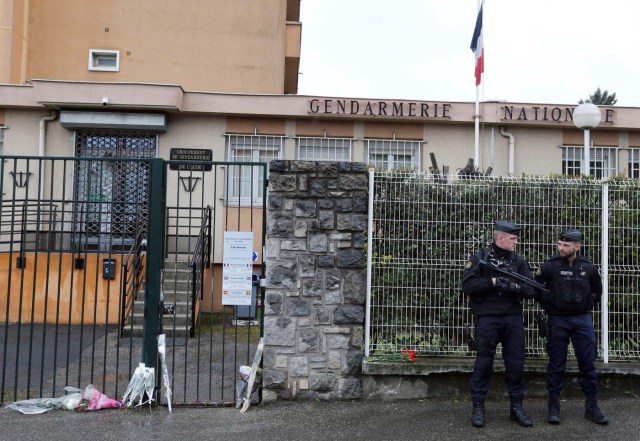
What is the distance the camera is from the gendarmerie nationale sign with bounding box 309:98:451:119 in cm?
1266

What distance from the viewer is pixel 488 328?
5.46m

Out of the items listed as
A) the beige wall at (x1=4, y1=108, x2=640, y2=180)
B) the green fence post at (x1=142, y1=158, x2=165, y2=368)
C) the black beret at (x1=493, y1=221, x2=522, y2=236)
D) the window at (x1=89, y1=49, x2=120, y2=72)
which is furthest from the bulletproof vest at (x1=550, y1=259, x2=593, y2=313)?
the window at (x1=89, y1=49, x2=120, y2=72)

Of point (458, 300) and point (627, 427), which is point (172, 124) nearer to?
point (458, 300)

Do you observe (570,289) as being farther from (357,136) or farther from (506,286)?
(357,136)

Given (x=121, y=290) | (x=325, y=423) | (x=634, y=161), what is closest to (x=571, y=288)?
(x=325, y=423)

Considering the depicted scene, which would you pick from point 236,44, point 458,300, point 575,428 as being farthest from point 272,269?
point 236,44

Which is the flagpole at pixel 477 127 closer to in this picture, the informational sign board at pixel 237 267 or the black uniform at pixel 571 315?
the black uniform at pixel 571 315

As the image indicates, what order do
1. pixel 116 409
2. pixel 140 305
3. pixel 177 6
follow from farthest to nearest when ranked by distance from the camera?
pixel 177 6
pixel 140 305
pixel 116 409

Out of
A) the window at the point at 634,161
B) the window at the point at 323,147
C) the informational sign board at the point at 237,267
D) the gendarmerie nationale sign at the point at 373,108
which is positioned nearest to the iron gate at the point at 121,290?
the informational sign board at the point at 237,267

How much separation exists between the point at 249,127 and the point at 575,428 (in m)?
9.18

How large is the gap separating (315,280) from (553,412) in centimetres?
256

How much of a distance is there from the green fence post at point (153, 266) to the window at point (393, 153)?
293 inches

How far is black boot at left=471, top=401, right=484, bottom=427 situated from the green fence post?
3.13m

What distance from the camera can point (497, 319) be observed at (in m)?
5.47
